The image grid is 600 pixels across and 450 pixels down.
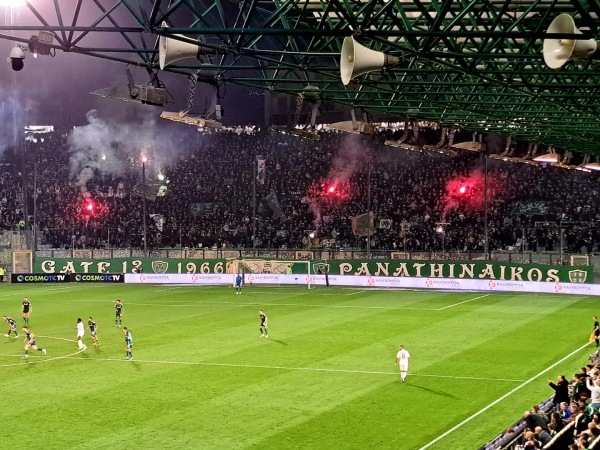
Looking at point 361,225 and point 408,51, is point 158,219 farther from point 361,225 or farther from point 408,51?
point 408,51

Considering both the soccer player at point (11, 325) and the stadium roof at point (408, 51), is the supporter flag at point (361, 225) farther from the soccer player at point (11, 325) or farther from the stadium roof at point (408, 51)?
the soccer player at point (11, 325)

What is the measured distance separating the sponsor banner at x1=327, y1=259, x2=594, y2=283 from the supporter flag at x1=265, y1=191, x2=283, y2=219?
46.2ft

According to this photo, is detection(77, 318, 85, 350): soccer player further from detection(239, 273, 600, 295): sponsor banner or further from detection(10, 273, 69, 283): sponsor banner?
detection(10, 273, 69, 283): sponsor banner

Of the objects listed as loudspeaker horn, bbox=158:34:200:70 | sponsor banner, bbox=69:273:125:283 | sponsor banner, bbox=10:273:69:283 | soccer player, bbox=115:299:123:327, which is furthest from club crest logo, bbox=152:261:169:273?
loudspeaker horn, bbox=158:34:200:70

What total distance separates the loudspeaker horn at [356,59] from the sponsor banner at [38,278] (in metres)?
55.2

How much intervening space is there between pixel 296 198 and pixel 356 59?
60.4m

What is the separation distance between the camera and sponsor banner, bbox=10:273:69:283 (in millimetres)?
66812

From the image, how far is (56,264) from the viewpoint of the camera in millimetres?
67062

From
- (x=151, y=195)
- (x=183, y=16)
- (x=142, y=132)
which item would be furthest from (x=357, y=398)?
(x=142, y=132)

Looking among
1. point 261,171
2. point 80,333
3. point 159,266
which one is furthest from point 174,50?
point 261,171

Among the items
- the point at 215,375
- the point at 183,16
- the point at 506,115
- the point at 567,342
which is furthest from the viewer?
the point at 183,16

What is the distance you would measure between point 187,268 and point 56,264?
1073 centimetres

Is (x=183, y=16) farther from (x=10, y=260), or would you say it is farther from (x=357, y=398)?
(x=357, y=398)

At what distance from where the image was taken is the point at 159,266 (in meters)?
65.5
